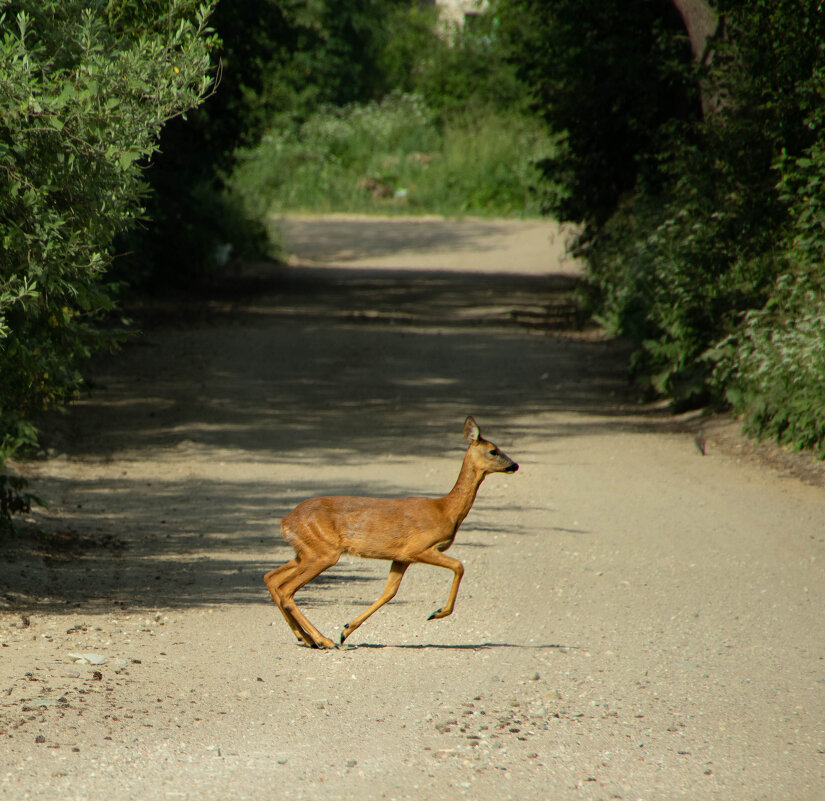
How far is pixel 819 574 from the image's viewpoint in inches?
346

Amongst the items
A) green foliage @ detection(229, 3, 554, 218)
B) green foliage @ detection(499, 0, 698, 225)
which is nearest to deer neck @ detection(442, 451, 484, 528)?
green foliage @ detection(499, 0, 698, 225)

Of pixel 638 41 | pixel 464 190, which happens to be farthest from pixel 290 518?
pixel 464 190

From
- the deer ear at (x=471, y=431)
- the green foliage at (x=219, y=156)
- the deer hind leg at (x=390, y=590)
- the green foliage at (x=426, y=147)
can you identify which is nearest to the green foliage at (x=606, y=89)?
the green foliage at (x=219, y=156)

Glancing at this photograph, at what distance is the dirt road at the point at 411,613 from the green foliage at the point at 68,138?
75.2 inches

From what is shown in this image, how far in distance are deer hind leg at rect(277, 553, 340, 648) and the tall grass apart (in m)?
39.5

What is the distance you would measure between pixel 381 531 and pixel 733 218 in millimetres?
9437

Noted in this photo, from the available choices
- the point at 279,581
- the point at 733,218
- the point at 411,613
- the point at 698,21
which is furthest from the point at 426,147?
the point at 279,581

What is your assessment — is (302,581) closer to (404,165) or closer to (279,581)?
(279,581)

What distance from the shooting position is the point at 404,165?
5100 centimetres

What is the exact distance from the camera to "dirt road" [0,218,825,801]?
5.04 meters

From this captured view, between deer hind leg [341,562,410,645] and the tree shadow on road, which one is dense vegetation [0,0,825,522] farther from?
deer hind leg [341,562,410,645]

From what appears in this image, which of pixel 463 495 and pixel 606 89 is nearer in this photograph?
pixel 463 495

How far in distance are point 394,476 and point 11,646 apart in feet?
19.4

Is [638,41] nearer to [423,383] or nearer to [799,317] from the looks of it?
[423,383]
